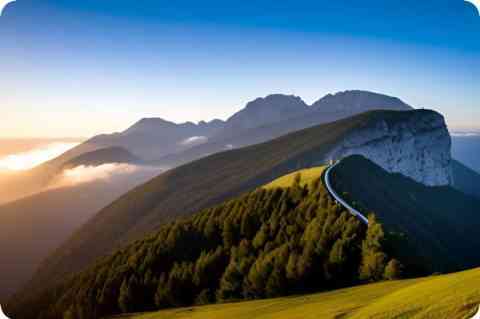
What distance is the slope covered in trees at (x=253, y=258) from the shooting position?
3253 centimetres

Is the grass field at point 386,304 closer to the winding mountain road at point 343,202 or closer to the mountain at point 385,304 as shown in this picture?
the mountain at point 385,304

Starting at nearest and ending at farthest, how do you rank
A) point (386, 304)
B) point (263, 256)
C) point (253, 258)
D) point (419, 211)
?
point (386, 304), point (263, 256), point (253, 258), point (419, 211)

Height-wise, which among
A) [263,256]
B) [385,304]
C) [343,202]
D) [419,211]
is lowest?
[419,211]

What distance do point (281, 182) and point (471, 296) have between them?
146ft

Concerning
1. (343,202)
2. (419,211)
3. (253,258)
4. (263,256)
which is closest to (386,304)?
(263,256)

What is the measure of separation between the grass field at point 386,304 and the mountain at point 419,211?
9634 millimetres

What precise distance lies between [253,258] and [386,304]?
23867 millimetres

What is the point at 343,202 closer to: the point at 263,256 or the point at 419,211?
the point at 263,256

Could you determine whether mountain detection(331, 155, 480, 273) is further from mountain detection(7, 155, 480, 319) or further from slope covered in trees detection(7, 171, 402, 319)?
slope covered in trees detection(7, 171, 402, 319)

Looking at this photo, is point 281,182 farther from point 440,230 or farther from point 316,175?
point 440,230

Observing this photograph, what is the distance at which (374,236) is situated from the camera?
3125 centimetres

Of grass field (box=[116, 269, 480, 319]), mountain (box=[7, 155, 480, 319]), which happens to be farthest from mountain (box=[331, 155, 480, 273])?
grass field (box=[116, 269, 480, 319])

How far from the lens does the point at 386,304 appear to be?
1741 cm

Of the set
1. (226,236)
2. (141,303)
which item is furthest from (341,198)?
(141,303)
